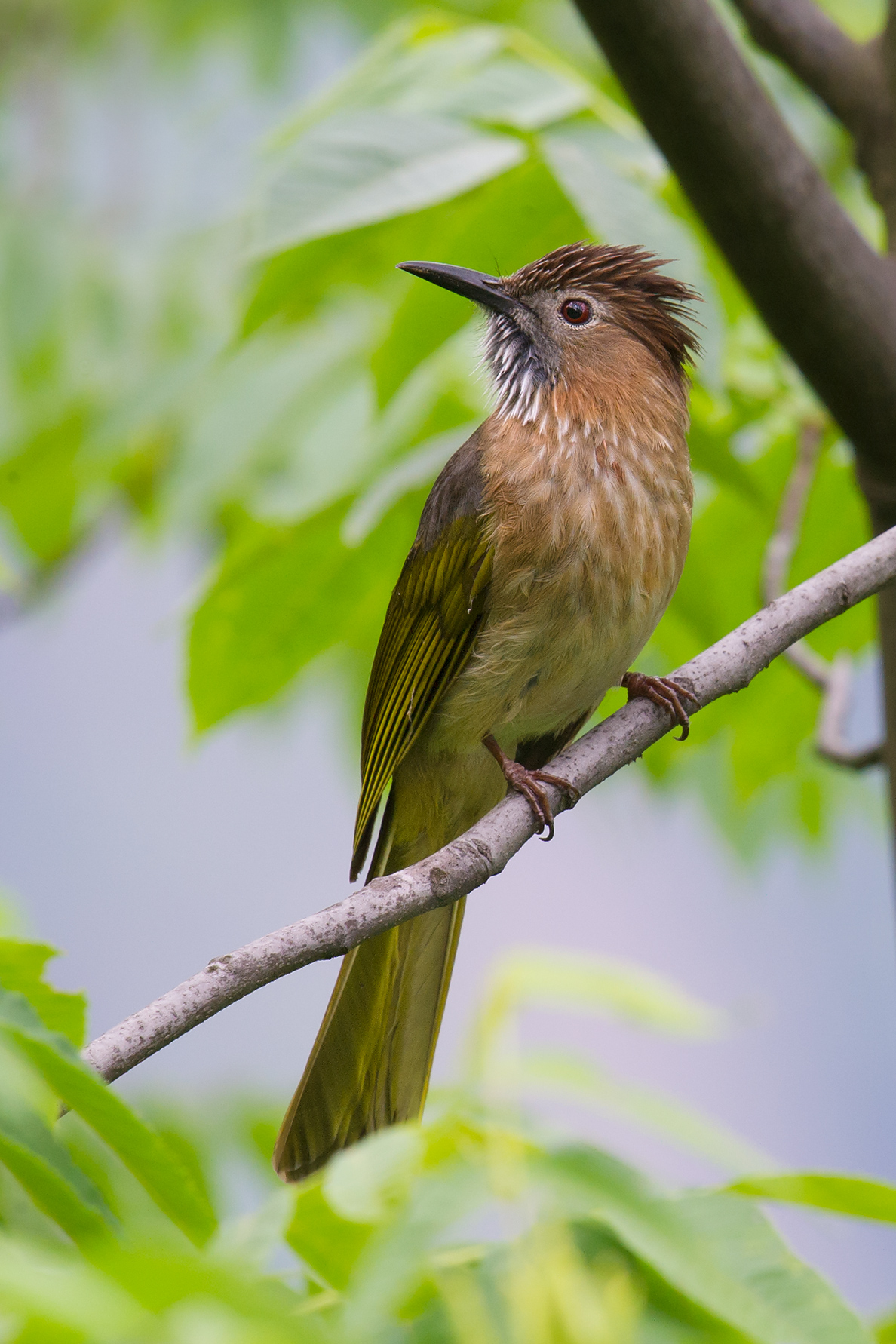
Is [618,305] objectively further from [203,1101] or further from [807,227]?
[203,1101]

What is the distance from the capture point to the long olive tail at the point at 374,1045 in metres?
2.80

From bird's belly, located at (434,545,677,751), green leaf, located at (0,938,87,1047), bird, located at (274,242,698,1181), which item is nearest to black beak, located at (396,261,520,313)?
bird, located at (274,242,698,1181)

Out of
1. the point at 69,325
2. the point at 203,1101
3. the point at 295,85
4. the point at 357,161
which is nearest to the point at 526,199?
the point at 357,161

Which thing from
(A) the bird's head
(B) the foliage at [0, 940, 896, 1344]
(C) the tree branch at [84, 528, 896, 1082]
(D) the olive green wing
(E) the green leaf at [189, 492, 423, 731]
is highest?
(A) the bird's head

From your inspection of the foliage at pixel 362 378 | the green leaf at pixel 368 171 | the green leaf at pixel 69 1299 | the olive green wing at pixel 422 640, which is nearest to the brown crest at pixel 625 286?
the foliage at pixel 362 378

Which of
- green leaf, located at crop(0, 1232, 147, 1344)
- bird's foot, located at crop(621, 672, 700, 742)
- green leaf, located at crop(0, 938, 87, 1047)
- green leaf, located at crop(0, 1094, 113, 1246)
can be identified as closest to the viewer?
green leaf, located at crop(0, 1232, 147, 1344)

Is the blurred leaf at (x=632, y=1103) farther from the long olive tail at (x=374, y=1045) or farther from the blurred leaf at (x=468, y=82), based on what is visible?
the blurred leaf at (x=468, y=82)

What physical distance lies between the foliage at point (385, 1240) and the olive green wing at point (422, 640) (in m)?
1.35

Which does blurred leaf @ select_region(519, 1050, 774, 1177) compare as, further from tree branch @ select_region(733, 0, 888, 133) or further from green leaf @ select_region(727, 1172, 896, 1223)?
tree branch @ select_region(733, 0, 888, 133)

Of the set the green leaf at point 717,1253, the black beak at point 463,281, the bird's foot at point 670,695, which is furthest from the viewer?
the black beak at point 463,281

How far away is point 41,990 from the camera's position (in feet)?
5.11

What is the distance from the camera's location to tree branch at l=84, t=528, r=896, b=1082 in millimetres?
1682

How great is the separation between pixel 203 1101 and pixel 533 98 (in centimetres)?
268

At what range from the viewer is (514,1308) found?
1.43 meters
